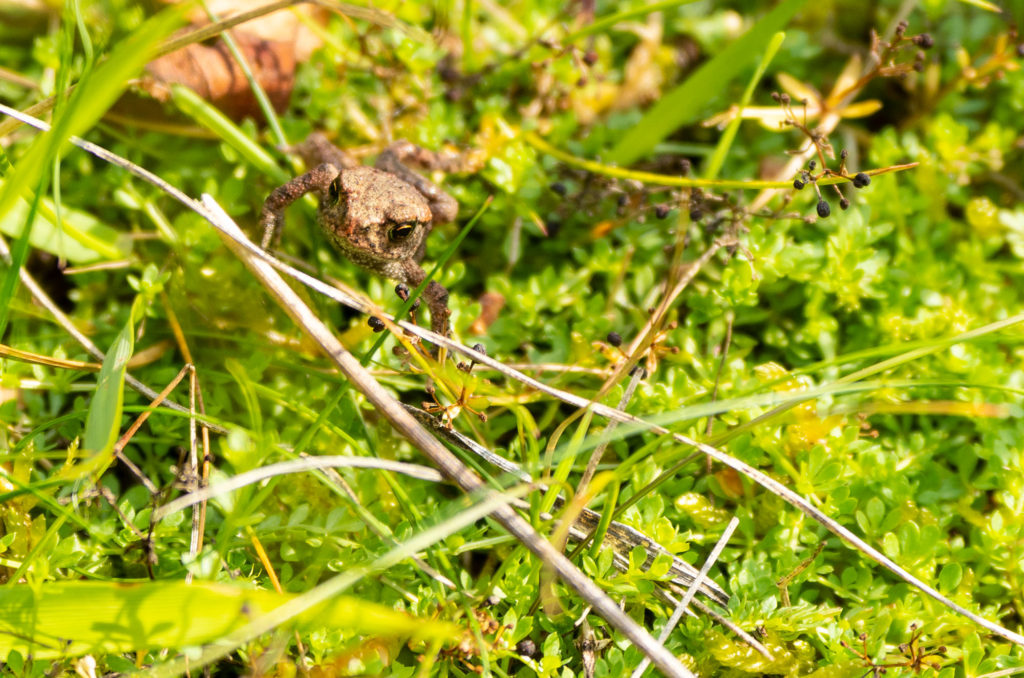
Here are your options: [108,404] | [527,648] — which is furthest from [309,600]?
[108,404]

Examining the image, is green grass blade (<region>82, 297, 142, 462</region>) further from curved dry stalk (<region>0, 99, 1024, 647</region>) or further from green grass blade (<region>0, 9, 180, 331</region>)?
green grass blade (<region>0, 9, 180, 331</region>)

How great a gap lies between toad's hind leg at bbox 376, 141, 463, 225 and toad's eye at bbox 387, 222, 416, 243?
12.9 inches

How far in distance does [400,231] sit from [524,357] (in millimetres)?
790

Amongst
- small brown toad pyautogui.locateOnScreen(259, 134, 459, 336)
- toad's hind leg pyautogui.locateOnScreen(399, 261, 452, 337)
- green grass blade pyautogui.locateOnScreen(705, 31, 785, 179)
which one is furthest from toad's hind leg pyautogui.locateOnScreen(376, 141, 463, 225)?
green grass blade pyautogui.locateOnScreen(705, 31, 785, 179)

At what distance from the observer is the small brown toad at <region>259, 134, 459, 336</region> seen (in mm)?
3051

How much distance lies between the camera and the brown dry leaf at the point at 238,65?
3.57 meters

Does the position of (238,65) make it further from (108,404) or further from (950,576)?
(950,576)

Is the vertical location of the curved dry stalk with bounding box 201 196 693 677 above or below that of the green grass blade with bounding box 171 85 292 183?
below

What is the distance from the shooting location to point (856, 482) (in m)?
2.94

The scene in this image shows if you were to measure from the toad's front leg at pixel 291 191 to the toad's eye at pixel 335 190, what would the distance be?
5cm

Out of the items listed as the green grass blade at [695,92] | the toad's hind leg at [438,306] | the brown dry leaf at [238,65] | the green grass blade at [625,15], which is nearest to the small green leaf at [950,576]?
the toad's hind leg at [438,306]

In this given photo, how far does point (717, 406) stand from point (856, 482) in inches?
38.1

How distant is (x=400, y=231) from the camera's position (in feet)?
10.2

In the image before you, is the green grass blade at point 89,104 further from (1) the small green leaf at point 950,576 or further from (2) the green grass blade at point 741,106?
(1) the small green leaf at point 950,576
